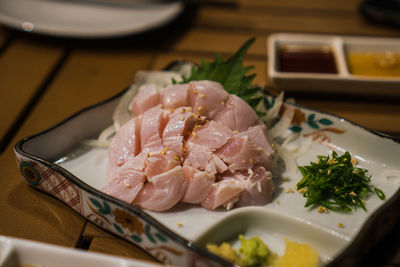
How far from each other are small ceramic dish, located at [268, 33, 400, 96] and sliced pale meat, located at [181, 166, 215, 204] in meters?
1.12

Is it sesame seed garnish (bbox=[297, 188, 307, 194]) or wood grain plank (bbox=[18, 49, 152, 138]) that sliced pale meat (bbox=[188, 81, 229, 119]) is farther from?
wood grain plank (bbox=[18, 49, 152, 138])

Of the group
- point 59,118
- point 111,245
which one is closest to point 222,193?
point 111,245

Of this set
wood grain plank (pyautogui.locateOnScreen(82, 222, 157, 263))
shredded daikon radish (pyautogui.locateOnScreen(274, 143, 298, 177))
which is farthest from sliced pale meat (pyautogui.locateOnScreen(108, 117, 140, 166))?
shredded daikon radish (pyautogui.locateOnScreen(274, 143, 298, 177))

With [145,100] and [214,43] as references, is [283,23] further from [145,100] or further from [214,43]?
[145,100]

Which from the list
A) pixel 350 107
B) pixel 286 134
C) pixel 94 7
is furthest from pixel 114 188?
pixel 94 7

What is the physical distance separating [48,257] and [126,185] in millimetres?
462

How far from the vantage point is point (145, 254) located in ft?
5.25

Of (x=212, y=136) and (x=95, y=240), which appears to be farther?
(x=212, y=136)

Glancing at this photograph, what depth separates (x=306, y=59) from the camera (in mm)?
2914

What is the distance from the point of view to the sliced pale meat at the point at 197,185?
170 cm

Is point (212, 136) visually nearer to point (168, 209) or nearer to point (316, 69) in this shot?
point (168, 209)

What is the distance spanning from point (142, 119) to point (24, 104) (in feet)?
3.49

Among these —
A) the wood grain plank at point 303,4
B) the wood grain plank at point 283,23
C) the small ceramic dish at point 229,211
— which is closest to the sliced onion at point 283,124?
the small ceramic dish at point 229,211

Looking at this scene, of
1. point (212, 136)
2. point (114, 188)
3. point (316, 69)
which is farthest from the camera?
point (316, 69)
